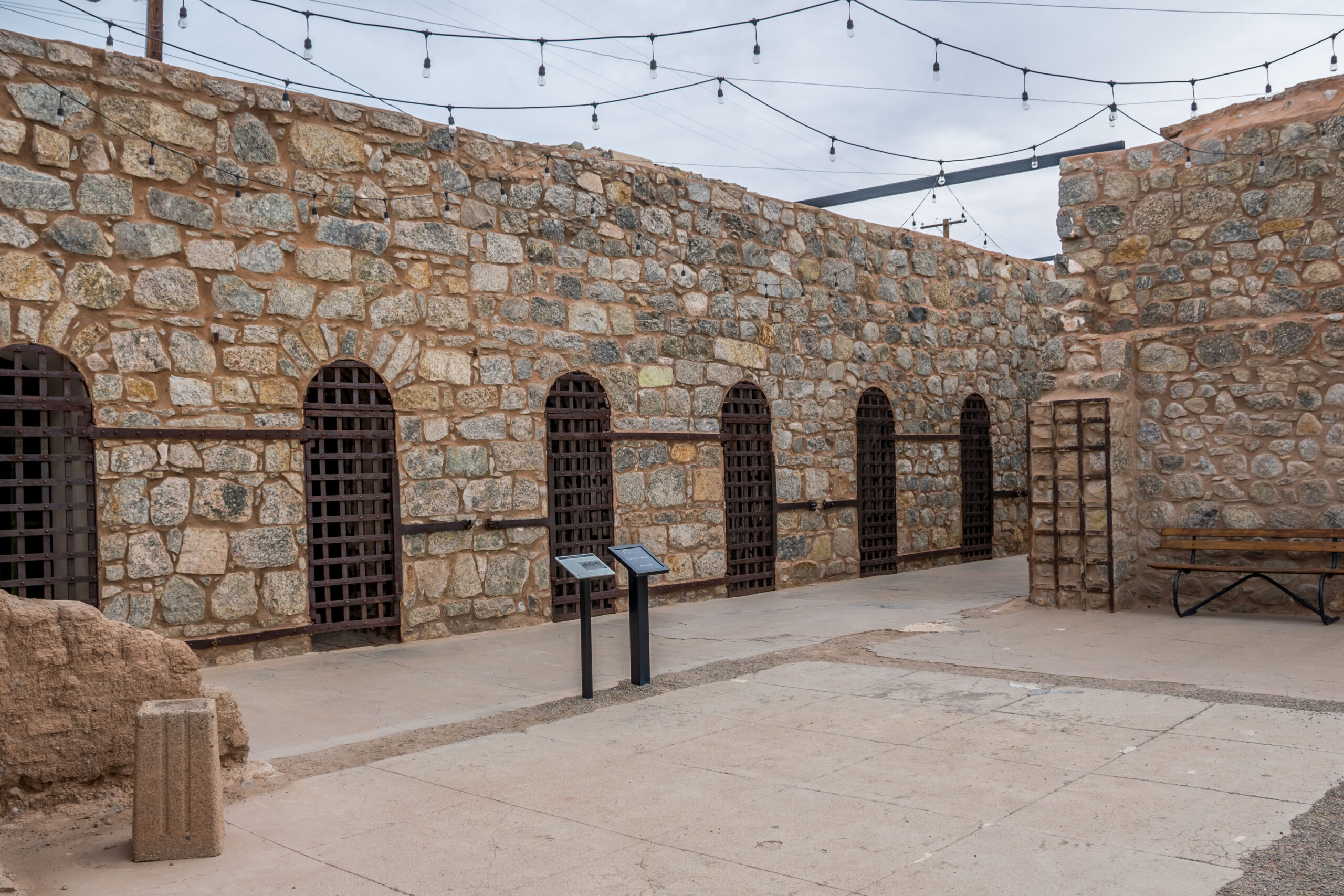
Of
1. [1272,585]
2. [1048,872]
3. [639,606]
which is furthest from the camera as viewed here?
[1272,585]

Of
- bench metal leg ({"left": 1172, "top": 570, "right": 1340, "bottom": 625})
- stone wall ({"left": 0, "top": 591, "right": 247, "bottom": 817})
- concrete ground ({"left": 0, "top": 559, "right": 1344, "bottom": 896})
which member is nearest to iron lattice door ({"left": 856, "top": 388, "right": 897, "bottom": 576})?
bench metal leg ({"left": 1172, "top": 570, "right": 1340, "bottom": 625})

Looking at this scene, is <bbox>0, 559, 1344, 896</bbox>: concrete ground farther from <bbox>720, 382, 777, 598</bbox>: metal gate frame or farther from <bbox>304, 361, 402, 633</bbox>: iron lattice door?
<bbox>720, 382, 777, 598</bbox>: metal gate frame

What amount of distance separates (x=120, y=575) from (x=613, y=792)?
385 centimetres

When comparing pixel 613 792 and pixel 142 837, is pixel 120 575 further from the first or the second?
pixel 613 792

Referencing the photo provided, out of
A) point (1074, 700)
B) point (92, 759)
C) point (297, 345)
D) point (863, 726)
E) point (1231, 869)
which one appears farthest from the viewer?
point (297, 345)

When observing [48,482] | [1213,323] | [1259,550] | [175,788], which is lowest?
[175,788]

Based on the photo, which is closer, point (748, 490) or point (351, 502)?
point (351, 502)

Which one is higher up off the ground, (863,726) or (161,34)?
(161,34)

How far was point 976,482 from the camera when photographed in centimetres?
1315

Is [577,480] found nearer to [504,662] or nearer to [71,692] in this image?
[504,662]

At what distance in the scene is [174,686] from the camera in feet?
13.6

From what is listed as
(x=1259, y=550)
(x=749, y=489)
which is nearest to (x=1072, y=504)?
(x=1259, y=550)

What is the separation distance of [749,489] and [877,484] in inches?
81.8

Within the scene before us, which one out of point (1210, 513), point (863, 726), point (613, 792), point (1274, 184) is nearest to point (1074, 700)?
point (863, 726)
